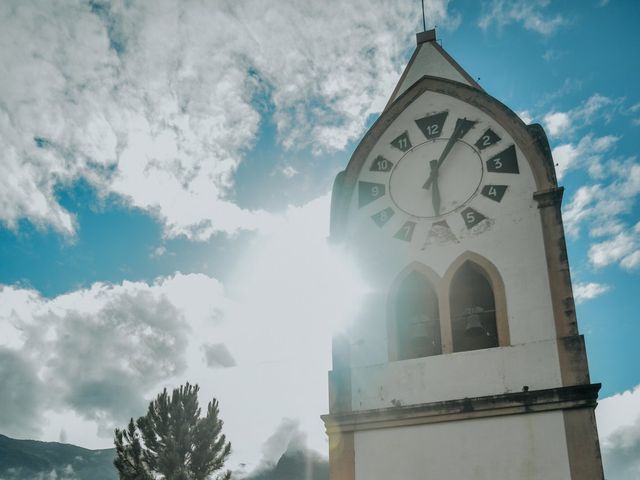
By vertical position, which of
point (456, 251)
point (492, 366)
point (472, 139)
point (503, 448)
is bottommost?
point (503, 448)

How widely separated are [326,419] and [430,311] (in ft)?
7.93

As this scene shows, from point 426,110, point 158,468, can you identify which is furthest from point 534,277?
point 158,468

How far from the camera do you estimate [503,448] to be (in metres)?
10.3

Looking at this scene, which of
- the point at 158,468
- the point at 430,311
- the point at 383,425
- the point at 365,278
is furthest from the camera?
the point at 158,468

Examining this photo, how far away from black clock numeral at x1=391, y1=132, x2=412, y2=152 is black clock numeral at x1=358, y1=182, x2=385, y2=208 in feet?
2.76

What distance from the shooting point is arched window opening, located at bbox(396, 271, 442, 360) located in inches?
462

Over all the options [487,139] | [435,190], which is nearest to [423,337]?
[435,190]

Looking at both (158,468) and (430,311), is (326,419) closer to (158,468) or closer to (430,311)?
(430,311)

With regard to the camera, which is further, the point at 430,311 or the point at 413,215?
the point at 413,215

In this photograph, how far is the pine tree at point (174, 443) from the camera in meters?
29.1

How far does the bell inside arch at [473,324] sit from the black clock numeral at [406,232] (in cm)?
178

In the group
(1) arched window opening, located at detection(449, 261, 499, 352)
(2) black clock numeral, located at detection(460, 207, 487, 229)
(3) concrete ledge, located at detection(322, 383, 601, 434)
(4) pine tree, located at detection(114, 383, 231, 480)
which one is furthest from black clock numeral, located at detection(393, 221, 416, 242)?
(4) pine tree, located at detection(114, 383, 231, 480)

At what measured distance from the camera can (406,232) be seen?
41.6 ft

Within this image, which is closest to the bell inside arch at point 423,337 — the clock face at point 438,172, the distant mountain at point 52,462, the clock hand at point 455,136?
the clock face at point 438,172
